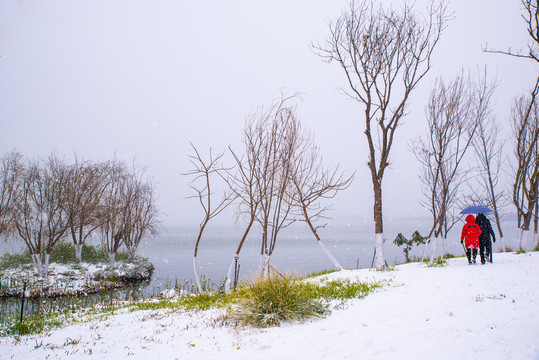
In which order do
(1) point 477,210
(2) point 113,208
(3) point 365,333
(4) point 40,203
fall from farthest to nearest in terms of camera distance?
(2) point 113,208 → (4) point 40,203 → (1) point 477,210 → (3) point 365,333

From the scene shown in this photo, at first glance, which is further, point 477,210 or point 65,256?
point 65,256

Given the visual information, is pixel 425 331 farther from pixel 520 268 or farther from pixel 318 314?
pixel 520 268

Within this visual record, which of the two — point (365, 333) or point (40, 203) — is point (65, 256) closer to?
point (40, 203)

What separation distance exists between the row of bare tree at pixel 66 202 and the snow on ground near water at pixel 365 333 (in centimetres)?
1516

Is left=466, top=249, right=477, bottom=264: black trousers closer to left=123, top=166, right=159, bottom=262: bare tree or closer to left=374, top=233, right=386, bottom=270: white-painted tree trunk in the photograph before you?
left=374, top=233, right=386, bottom=270: white-painted tree trunk

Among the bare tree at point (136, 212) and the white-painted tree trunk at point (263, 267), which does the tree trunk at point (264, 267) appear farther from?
the bare tree at point (136, 212)

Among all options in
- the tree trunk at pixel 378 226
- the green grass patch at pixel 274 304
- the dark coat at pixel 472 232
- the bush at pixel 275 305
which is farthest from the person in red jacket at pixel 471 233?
the bush at pixel 275 305

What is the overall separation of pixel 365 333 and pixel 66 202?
21623mm

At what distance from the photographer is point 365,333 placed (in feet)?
17.5

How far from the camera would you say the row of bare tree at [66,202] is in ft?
64.9

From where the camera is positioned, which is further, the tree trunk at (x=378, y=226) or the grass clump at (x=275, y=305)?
the tree trunk at (x=378, y=226)

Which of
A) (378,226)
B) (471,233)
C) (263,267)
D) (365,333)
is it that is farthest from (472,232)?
(365,333)

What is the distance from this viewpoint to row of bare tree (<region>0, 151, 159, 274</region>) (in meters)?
19.8

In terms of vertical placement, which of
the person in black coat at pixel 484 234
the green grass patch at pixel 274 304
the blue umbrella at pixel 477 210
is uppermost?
the blue umbrella at pixel 477 210
